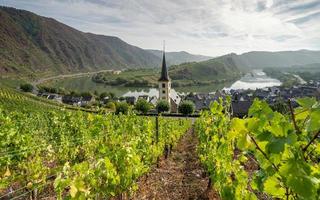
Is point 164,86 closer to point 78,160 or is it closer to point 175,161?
point 175,161

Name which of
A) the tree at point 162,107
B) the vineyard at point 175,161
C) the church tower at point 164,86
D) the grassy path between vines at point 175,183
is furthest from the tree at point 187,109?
the grassy path between vines at point 175,183

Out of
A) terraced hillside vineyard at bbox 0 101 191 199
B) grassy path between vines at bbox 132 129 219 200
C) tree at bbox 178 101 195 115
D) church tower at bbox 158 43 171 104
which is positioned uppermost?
terraced hillside vineyard at bbox 0 101 191 199

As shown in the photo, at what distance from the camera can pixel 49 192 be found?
7586mm

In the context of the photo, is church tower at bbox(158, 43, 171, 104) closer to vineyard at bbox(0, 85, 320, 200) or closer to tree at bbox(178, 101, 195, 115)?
tree at bbox(178, 101, 195, 115)

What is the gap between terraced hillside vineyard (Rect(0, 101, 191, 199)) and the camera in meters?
3.49

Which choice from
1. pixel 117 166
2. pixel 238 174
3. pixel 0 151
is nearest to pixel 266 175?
pixel 238 174

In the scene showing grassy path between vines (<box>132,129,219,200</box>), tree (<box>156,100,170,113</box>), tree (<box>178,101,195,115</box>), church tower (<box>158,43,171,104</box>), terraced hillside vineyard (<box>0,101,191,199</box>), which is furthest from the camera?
church tower (<box>158,43,171,104</box>)

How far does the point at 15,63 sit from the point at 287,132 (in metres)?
194

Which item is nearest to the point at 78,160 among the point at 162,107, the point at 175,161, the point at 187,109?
the point at 175,161

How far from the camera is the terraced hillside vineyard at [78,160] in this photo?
349 cm

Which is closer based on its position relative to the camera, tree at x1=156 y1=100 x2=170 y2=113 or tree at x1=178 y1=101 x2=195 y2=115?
tree at x1=178 y1=101 x2=195 y2=115

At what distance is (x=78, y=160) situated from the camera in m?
9.59

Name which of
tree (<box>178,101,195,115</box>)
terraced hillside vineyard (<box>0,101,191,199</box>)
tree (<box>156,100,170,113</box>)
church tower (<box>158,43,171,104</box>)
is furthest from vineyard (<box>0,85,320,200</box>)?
church tower (<box>158,43,171,104</box>)

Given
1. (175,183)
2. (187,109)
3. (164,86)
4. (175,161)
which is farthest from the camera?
(164,86)
